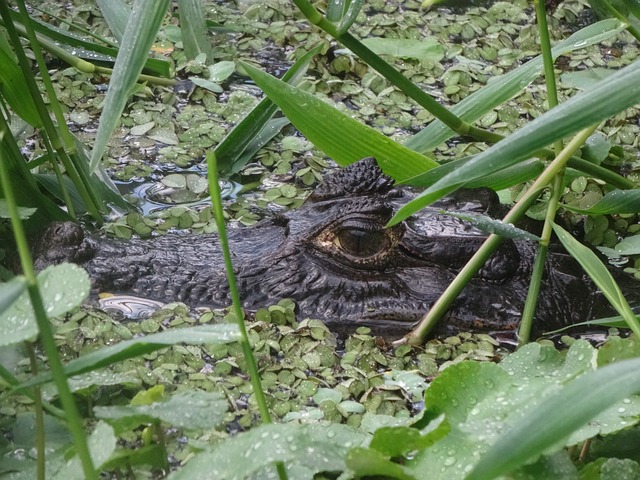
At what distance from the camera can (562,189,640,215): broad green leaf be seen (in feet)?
8.89

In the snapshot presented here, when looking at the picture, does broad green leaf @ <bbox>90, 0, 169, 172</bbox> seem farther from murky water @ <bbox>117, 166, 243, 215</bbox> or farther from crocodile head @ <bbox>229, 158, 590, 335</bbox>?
murky water @ <bbox>117, 166, 243, 215</bbox>

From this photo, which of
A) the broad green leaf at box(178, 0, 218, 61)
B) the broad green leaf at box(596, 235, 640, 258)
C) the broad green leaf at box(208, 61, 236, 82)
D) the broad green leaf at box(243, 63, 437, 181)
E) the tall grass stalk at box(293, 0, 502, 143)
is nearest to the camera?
the tall grass stalk at box(293, 0, 502, 143)

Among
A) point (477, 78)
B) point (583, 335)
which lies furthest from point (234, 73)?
point (583, 335)

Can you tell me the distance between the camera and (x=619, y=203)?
108 inches

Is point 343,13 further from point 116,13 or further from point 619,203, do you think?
point 116,13

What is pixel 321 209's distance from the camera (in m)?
3.02

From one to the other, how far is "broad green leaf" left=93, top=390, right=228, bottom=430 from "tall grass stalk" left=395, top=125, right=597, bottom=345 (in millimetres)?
1286

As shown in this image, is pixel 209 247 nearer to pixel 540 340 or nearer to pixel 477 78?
pixel 540 340

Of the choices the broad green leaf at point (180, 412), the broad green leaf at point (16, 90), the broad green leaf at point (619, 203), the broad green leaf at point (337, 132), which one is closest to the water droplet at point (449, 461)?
the broad green leaf at point (180, 412)

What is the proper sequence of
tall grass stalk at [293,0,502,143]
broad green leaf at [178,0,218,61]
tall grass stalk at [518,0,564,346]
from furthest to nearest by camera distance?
broad green leaf at [178,0,218,61]
tall grass stalk at [518,0,564,346]
tall grass stalk at [293,0,502,143]

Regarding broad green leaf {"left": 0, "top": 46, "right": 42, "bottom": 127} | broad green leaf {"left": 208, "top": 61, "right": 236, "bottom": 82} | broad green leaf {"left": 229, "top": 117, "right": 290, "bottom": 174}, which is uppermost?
broad green leaf {"left": 0, "top": 46, "right": 42, "bottom": 127}

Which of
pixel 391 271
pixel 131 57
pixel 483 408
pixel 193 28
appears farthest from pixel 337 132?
pixel 483 408

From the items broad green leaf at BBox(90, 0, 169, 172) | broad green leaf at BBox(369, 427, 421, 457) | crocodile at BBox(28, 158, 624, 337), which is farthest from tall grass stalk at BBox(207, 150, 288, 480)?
crocodile at BBox(28, 158, 624, 337)

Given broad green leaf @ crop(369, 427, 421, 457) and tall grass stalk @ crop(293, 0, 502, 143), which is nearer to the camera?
broad green leaf @ crop(369, 427, 421, 457)
